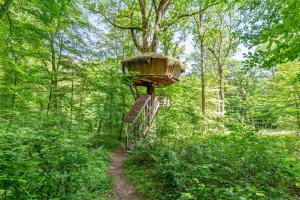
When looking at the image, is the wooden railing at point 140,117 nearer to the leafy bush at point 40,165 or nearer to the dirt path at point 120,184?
the dirt path at point 120,184

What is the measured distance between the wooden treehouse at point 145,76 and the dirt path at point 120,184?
1916 millimetres

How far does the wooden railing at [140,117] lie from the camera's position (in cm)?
940

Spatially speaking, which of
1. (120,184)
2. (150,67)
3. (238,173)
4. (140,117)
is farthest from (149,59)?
(238,173)

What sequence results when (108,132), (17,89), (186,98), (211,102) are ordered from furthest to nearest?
(211,102) < (186,98) < (108,132) < (17,89)

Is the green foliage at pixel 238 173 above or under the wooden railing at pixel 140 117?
under

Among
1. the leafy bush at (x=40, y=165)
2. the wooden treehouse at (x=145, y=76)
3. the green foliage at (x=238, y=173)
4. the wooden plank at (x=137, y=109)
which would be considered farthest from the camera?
the wooden treehouse at (x=145, y=76)

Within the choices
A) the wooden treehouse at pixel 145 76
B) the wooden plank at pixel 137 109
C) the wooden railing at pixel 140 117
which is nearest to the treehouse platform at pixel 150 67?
the wooden treehouse at pixel 145 76

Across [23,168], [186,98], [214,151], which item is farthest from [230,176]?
[186,98]

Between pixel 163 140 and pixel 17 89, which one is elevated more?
pixel 17 89

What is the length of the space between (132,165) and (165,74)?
4.89 m

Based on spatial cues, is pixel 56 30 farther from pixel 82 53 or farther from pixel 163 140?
pixel 163 140

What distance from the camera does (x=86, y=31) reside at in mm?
7559

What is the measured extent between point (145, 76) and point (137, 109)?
5.64 feet

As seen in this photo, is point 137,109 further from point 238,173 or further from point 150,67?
point 238,173
